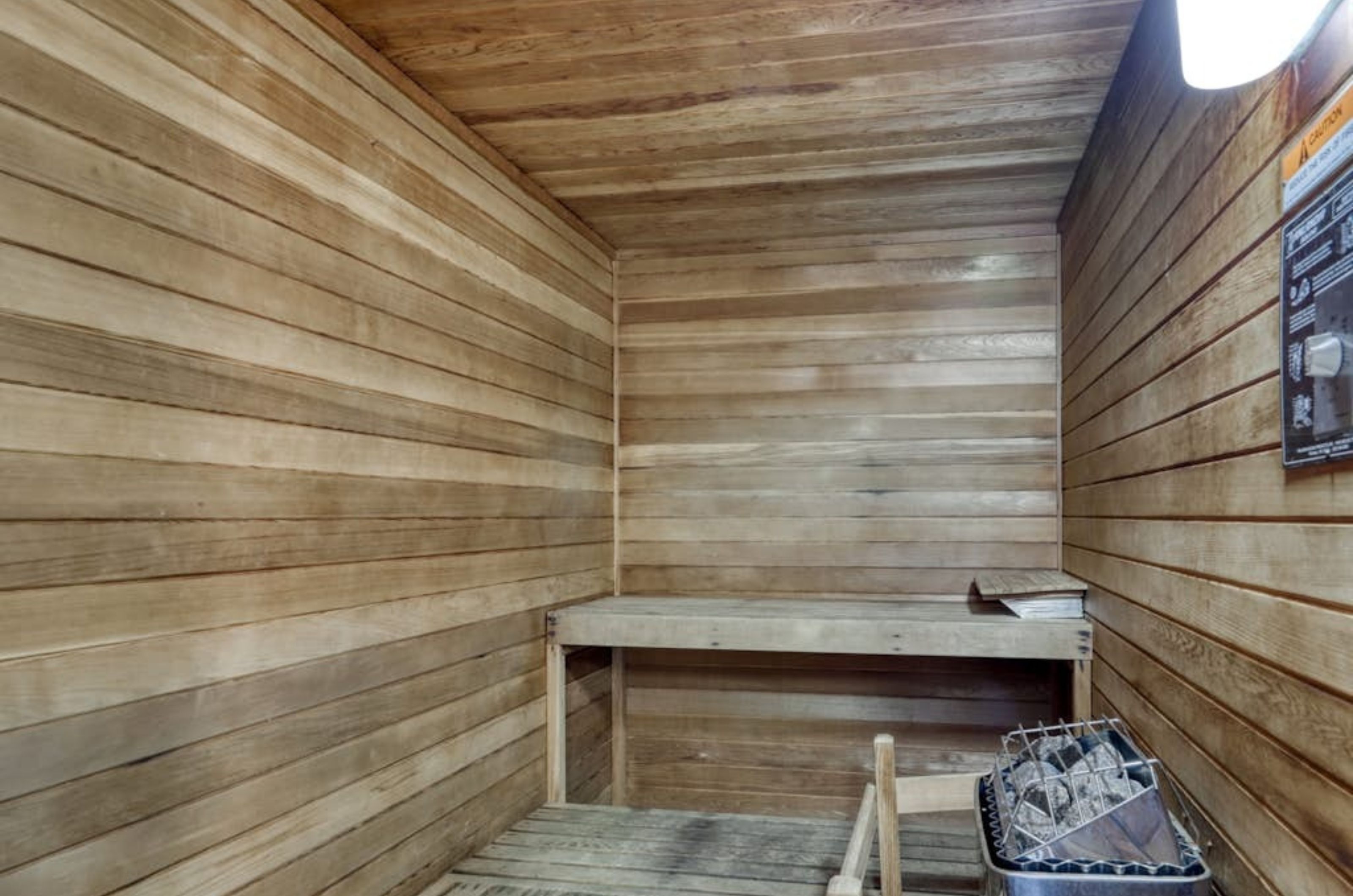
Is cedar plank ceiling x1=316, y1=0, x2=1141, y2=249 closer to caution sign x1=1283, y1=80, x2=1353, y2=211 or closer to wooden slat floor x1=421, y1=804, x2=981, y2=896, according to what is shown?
caution sign x1=1283, y1=80, x2=1353, y2=211

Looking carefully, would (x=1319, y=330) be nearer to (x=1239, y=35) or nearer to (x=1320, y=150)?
(x=1320, y=150)

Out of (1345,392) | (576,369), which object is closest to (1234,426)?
(1345,392)

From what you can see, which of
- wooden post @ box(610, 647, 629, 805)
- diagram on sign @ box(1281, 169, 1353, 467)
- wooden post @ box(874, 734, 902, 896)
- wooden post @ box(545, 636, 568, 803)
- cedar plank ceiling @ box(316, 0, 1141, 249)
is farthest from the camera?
wooden post @ box(610, 647, 629, 805)

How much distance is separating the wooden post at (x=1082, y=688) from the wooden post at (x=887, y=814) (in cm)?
133

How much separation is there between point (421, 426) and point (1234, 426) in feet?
6.08

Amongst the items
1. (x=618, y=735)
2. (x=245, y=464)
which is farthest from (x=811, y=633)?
(x=245, y=464)

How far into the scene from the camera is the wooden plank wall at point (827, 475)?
3666mm

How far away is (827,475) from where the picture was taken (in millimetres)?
3828

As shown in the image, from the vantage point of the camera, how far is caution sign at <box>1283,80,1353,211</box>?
1.09 m

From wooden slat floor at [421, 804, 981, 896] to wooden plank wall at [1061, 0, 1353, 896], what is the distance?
743 millimetres

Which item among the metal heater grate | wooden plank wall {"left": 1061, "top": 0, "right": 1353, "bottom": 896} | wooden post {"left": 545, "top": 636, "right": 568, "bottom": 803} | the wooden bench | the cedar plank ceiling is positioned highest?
the cedar plank ceiling

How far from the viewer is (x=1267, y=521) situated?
138cm

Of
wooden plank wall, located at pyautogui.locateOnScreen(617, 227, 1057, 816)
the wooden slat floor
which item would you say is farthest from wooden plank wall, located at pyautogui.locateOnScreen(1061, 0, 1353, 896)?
wooden plank wall, located at pyautogui.locateOnScreen(617, 227, 1057, 816)

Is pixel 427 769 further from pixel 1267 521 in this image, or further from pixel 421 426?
pixel 1267 521
